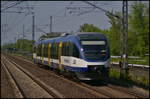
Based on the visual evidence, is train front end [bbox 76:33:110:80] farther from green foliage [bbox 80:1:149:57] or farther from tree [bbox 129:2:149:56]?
tree [bbox 129:2:149:56]

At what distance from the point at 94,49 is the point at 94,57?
22.9 inches

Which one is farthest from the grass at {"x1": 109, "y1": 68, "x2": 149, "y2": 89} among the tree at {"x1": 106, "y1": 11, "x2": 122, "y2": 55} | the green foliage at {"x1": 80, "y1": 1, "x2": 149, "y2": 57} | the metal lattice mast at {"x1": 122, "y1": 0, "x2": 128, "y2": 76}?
the tree at {"x1": 106, "y1": 11, "x2": 122, "y2": 55}

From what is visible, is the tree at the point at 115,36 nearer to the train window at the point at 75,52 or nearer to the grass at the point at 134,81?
the grass at the point at 134,81

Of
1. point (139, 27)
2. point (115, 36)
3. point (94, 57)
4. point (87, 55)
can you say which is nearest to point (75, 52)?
point (87, 55)

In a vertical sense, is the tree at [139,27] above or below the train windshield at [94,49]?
above

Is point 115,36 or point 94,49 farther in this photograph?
point 115,36

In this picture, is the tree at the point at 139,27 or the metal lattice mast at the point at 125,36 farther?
the tree at the point at 139,27

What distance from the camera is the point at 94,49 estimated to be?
22.7 m

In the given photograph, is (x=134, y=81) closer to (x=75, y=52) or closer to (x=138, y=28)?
(x=75, y=52)

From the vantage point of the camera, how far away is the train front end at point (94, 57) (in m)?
22.2

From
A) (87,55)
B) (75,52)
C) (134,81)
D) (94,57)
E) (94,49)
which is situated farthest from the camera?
(134,81)

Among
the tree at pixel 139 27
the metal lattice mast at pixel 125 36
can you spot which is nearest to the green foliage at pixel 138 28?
the tree at pixel 139 27


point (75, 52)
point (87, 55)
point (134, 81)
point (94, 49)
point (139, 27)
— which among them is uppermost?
point (139, 27)

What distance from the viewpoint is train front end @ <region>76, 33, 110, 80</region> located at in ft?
72.8
